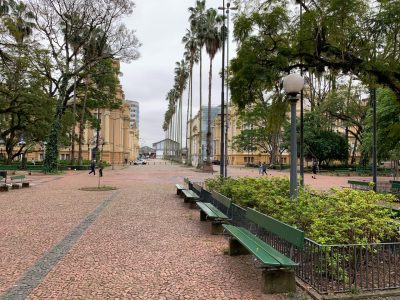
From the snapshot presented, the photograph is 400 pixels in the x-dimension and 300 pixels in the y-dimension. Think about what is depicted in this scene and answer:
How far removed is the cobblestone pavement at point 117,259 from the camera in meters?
4.96

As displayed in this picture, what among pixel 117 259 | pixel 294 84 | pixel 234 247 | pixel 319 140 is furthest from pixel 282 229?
pixel 319 140

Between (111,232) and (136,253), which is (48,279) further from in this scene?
(111,232)

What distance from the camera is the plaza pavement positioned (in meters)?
4.96

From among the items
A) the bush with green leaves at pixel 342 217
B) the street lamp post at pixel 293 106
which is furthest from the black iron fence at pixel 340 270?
the street lamp post at pixel 293 106

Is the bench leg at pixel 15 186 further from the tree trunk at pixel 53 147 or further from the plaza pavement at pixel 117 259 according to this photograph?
the tree trunk at pixel 53 147

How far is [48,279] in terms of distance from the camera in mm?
5402

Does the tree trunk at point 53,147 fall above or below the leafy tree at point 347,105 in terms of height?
below

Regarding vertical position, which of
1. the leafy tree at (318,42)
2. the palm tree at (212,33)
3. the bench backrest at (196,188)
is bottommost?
the bench backrest at (196,188)

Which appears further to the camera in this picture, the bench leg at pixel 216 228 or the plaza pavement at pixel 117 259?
the bench leg at pixel 216 228

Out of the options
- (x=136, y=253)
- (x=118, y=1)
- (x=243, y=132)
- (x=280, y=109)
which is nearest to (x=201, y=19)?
(x=118, y=1)

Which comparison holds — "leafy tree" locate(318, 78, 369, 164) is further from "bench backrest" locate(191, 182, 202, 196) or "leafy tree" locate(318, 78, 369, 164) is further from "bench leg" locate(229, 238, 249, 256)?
"bench leg" locate(229, 238, 249, 256)

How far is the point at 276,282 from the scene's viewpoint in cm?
478

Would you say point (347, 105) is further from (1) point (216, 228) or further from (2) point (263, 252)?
(2) point (263, 252)

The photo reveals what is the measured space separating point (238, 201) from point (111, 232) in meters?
3.21
